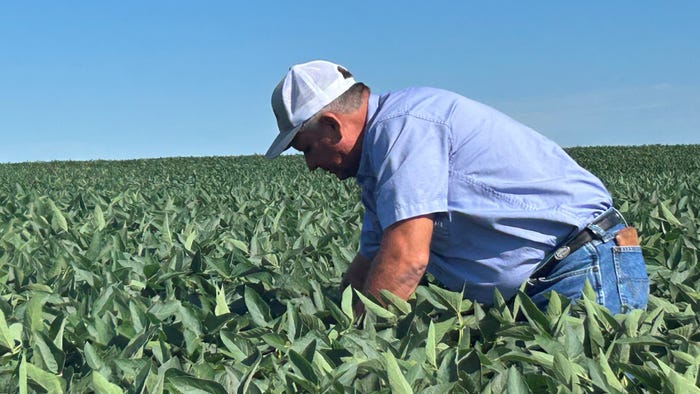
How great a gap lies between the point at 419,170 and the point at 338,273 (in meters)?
1.30

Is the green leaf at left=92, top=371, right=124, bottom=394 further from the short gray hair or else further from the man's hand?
the short gray hair

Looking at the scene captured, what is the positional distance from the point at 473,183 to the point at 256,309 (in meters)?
1.00

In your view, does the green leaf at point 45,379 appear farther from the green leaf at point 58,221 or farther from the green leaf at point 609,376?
the green leaf at point 58,221

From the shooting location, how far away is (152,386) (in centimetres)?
219

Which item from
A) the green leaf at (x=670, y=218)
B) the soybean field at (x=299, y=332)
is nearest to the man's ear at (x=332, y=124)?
the soybean field at (x=299, y=332)

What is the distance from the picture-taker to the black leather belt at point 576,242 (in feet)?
10.6

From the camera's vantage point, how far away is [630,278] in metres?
3.29

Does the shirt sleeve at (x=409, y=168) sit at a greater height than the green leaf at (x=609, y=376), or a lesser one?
greater

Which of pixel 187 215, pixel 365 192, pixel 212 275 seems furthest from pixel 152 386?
pixel 187 215

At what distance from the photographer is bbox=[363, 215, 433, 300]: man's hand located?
286cm

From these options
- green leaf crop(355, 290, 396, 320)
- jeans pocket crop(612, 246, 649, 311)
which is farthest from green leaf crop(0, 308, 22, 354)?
jeans pocket crop(612, 246, 649, 311)

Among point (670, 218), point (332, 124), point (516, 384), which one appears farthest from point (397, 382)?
point (670, 218)

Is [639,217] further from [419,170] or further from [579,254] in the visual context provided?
[419,170]

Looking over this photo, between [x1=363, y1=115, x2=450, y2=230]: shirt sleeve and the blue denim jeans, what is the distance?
71cm
